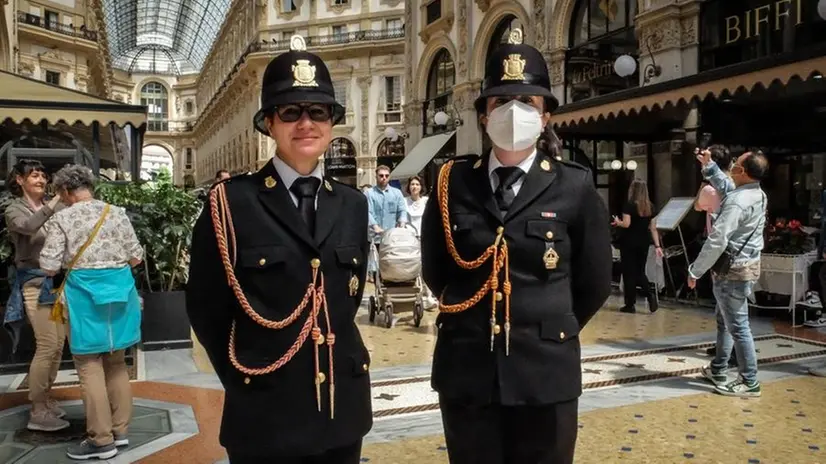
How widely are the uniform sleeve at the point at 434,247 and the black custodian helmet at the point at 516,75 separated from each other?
0.45 m

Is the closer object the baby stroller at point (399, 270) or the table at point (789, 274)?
the baby stroller at point (399, 270)

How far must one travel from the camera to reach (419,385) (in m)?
5.87

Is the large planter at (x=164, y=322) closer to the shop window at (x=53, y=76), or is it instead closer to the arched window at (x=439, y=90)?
the arched window at (x=439, y=90)

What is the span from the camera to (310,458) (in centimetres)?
213

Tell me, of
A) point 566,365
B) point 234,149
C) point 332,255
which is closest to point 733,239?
point 566,365

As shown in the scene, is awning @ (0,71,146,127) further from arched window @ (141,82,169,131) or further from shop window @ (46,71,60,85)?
arched window @ (141,82,169,131)

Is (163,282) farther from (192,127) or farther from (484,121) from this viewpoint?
(192,127)

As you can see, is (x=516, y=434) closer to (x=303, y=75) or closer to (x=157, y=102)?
(x=303, y=75)

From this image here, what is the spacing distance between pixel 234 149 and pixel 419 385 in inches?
2027

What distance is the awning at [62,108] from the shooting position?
27.9ft

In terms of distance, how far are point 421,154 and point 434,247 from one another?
19891mm

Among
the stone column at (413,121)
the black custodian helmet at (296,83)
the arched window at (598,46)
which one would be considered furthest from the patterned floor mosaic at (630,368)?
the stone column at (413,121)

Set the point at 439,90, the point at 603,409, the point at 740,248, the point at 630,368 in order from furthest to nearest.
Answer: the point at 439,90, the point at 630,368, the point at 740,248, the point at 603,409

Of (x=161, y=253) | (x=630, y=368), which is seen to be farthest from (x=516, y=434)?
(x=161, y=253)
